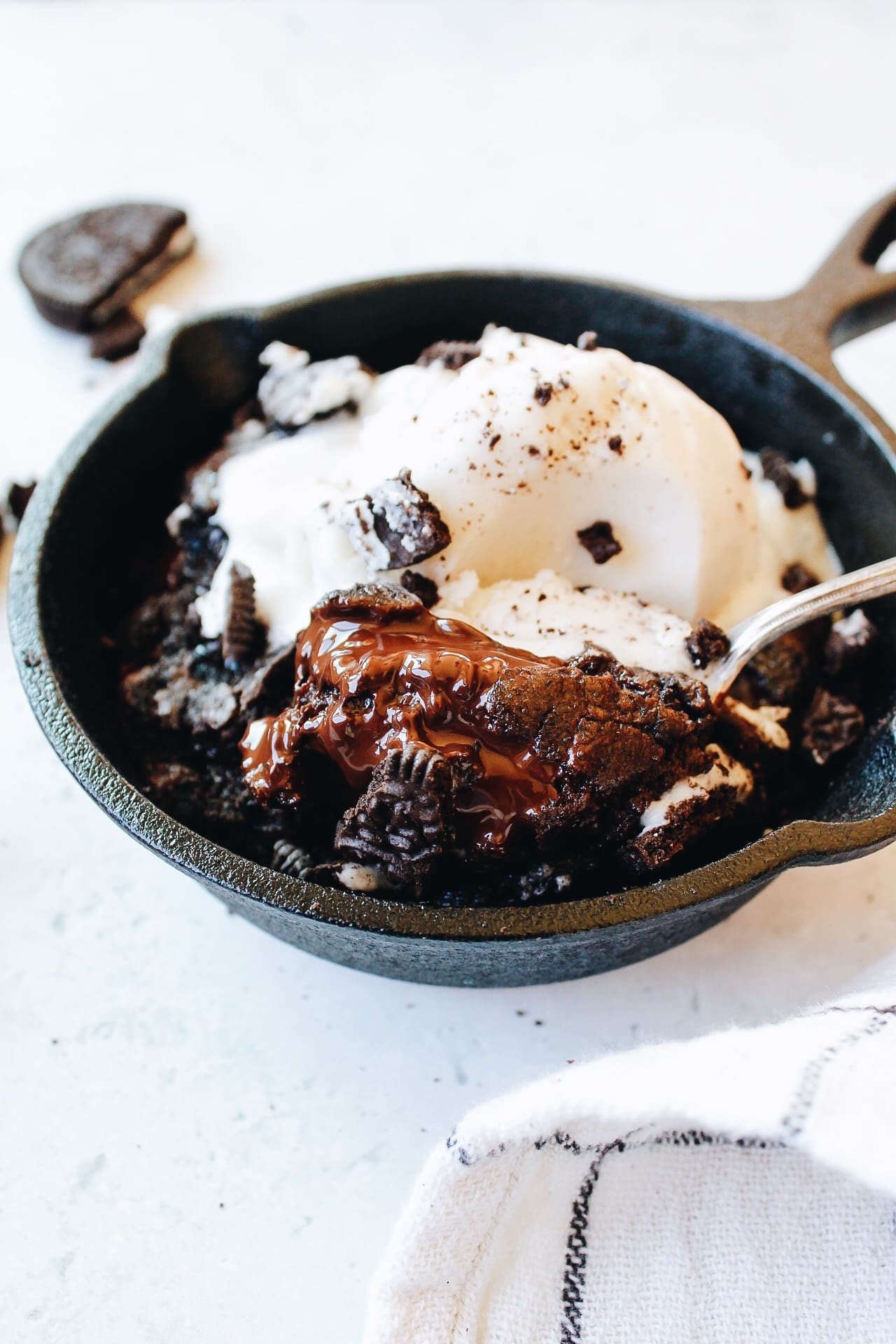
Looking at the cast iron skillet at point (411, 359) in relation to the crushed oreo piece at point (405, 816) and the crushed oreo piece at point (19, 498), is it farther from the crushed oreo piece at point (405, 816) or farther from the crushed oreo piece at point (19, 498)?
the crushed oreo piece at point (19, 498)

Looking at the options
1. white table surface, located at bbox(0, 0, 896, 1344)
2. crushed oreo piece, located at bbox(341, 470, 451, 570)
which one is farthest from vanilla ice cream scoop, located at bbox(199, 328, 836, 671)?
white table surface, located at bbox(0, 0, 896, 1344)

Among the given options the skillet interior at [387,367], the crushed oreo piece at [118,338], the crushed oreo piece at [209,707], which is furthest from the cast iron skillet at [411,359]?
the crushed oreo piece at [118,338]

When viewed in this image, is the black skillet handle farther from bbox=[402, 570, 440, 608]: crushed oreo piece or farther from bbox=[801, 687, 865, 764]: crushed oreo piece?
bbox=[402, 570, 440, 608]: crushed oreo piece

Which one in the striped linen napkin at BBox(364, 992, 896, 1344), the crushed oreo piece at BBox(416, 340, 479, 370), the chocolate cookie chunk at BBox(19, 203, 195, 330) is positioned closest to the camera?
the striped linen napkin at BBox(364, 992, 896, 1344)

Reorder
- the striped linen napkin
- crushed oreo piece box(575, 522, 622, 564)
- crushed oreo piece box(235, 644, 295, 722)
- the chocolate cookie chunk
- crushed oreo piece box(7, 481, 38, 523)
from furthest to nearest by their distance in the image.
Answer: the chocolate cookie chunk, crushed oreo piece box(7, 481, 38, 523), crushed oreo piece box(575, 522, 622, 564), crushed oreo piece box(235, 644, 295, 722), the striped linen napkin

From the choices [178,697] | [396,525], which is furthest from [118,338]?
[396,525]

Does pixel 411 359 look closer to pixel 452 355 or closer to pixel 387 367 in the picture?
pixel 387 367

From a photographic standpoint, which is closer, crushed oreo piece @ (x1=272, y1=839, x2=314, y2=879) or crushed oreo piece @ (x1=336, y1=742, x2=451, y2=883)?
crushed oreo piece @ (x1=336, y1=742, x2=451, y2=883)
